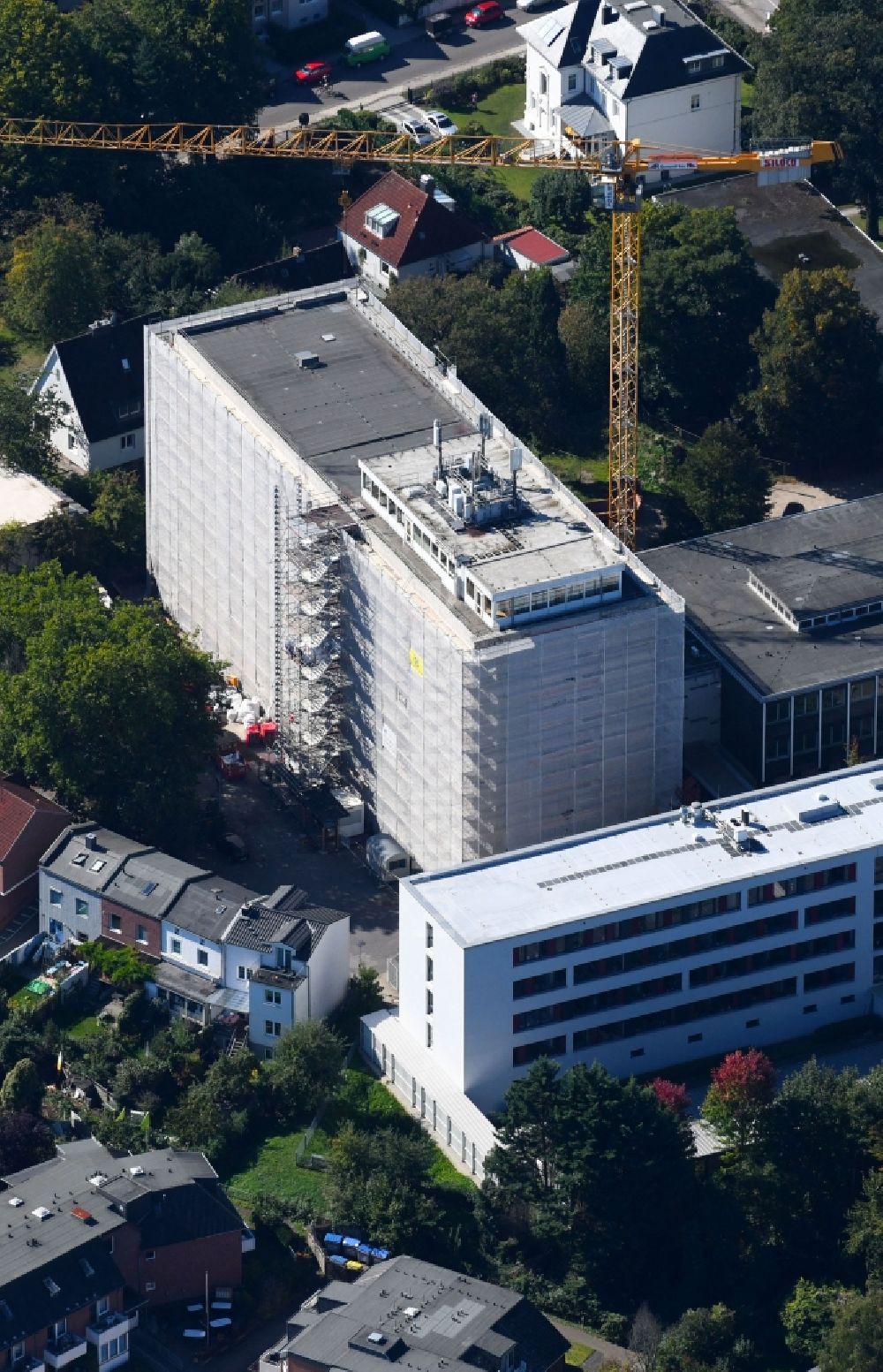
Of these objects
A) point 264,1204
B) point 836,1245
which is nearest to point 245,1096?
point 264,1204

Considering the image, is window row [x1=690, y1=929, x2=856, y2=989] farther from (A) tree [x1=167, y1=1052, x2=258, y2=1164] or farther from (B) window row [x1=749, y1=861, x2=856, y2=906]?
(A) tree [x1=167, y1=1052, x2=258, y2=1164]

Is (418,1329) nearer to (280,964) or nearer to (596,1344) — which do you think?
(596,1344)

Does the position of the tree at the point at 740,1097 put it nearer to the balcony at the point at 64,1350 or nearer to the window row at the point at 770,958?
the window row at the point at 770,958

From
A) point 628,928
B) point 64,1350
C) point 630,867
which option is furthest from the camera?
point 630,867

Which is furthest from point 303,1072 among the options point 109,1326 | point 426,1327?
point 426,1327

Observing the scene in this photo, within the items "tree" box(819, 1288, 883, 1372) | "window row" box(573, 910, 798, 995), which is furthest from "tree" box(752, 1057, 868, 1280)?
"window row" box(573, 910, 798, 995)

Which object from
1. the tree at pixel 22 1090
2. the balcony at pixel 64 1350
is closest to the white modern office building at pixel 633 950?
the tree at pixel 22 1090
